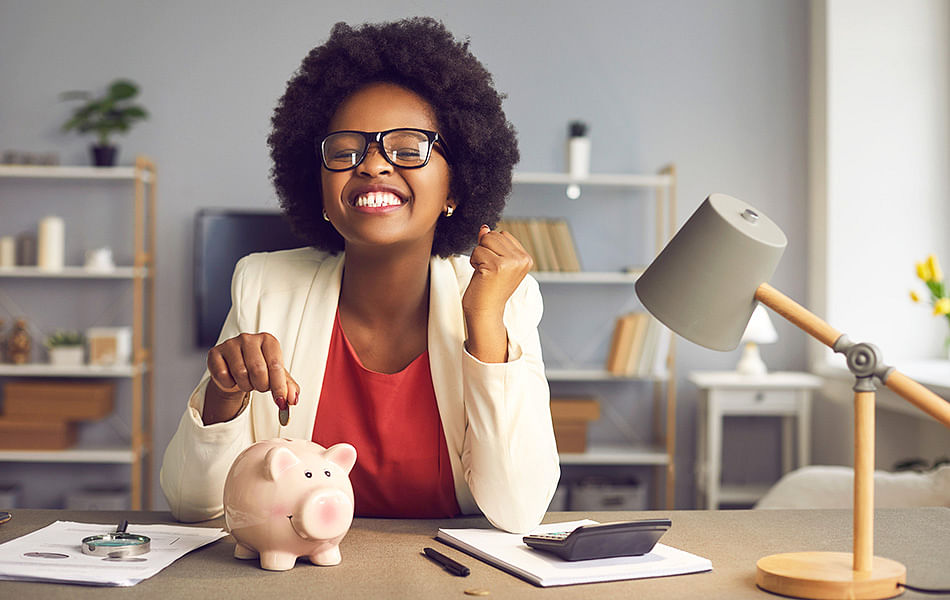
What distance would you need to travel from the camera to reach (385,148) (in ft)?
4.37

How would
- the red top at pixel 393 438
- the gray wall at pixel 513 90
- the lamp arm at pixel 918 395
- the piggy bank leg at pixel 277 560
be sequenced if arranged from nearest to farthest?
the lamp arm at pixel 918 395
the piggy bank leg at pixel 277 560
the red top at pixel 393 438
the gray wall at pixel 513 90

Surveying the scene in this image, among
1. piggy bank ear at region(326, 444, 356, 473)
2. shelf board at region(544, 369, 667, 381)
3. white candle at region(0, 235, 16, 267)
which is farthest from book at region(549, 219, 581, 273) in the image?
piggy bank ear at region(326, 444, 356, 473)

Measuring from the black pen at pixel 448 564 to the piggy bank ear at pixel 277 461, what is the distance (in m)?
0.19

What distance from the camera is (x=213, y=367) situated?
112 cm

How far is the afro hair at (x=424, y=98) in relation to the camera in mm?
1487

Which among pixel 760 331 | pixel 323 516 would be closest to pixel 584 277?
pixel 760 331

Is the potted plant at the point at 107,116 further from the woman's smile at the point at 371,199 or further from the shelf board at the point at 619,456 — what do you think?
the woman's smile at the point at 371,199

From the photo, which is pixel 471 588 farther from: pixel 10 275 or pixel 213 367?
pixel 10 275

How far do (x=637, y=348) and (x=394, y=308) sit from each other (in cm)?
247

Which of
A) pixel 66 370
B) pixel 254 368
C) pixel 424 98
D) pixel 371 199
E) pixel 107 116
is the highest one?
pixel 107 116

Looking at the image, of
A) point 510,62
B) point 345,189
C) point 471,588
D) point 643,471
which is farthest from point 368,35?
point 643,471

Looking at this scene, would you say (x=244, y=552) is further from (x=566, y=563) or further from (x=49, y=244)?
(x=49, y=244)

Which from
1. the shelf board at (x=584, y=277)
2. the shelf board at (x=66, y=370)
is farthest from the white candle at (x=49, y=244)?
the shelf board at (x=584, y=277)

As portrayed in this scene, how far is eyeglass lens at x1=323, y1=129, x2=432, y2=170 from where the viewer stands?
4.35 ft
